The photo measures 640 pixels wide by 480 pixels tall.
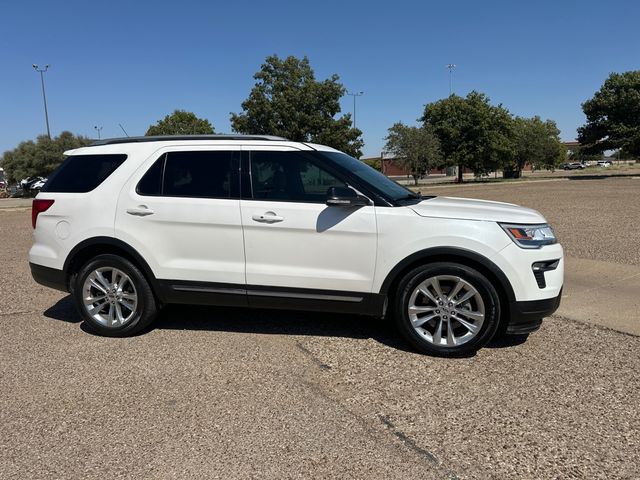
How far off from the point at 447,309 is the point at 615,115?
49549mm

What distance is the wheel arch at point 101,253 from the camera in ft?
15.5

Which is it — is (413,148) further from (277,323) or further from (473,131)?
(277,323)

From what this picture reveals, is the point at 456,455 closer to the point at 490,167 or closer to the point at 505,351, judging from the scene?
the point at 505,351

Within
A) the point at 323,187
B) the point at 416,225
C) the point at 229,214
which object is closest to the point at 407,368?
the point at 416,225

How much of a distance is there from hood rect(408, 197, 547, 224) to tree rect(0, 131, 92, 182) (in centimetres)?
5209

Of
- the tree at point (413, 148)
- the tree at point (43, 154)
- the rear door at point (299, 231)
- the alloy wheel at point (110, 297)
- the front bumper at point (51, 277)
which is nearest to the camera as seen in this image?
the rear door at point (299, 231)

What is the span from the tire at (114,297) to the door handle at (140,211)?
46 cm

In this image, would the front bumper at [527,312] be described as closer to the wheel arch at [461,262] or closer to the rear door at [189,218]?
the wheel arch at [461,262]

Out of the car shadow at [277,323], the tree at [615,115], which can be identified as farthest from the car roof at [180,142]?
the tree at [615,115]

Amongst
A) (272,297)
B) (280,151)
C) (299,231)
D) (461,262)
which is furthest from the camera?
(280,151)

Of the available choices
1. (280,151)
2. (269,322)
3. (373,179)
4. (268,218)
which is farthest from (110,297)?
(373,179)

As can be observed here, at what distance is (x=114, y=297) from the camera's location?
15.9 feet

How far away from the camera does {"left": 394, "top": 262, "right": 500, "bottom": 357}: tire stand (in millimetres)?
4086

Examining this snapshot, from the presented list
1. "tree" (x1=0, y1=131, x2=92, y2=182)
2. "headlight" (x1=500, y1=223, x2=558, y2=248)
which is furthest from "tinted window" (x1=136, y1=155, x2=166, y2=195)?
"tree" (x1=0, y1=131, x2=92, y2=182)
